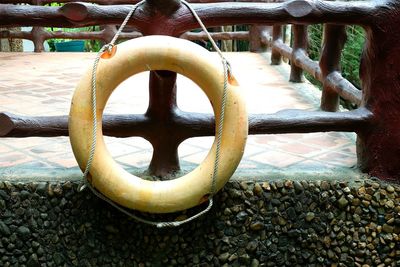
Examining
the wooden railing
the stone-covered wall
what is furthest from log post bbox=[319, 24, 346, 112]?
the stone-covered wall

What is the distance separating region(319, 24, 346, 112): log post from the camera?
9.82 ft

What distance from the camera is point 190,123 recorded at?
217 cm

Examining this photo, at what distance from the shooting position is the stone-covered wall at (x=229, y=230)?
213 centimetres

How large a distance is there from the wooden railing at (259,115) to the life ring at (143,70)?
0.19 meters

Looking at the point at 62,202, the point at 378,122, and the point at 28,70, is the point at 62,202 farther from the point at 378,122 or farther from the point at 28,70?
the point at 28,70

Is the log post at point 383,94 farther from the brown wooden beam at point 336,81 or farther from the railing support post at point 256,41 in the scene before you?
the railing support post at point 256,41

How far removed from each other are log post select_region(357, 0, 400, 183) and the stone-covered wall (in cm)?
10

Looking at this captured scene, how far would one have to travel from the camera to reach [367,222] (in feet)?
7.32

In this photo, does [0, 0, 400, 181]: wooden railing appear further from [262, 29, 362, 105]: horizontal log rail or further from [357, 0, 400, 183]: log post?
[262, 29, 362, 105]: horizontal log rail

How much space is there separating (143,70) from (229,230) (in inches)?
28.5

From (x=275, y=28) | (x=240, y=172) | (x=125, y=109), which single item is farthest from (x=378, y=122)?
(x=275, y=28)

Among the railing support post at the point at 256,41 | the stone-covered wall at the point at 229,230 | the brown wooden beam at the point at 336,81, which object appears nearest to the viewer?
the stone-covered wall at the point at 229,230

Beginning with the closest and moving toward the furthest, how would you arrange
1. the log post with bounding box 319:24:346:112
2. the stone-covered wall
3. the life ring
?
the life ring → the stone-covered wall → the log post with bounding box 319:24:346:112

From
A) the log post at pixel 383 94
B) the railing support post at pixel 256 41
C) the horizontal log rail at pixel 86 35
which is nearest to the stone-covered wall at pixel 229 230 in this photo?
the log post at pixel 383 94
